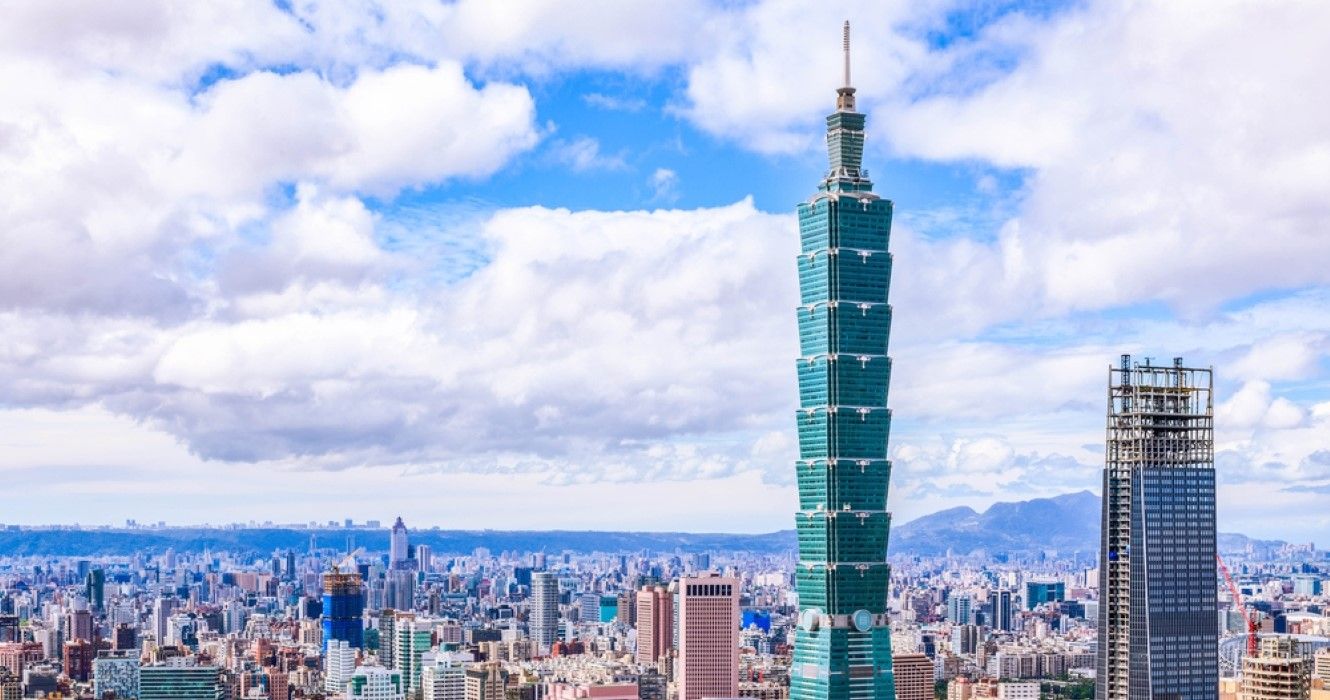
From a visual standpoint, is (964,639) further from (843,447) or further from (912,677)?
(843,447)

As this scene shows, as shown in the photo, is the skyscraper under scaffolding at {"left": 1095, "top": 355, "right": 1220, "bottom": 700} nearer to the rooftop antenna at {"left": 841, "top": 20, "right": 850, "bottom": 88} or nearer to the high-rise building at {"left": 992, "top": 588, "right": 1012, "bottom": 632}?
the rooftop antenna at {"left": 841, "top": 20, "right": 850, "bottom": 88}

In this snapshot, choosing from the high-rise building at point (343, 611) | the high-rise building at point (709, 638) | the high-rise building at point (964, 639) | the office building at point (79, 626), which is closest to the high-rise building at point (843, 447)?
the high-rise building at point (709, 638)

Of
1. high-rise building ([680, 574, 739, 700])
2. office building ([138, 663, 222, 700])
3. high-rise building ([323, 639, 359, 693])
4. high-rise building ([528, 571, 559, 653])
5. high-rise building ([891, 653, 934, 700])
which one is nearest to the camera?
office building ([138, 663, 222, 700])

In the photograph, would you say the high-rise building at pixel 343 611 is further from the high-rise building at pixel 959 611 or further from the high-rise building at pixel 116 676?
the high-rise building at pixel 959 611

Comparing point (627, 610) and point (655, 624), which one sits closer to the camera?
point (655, 624)

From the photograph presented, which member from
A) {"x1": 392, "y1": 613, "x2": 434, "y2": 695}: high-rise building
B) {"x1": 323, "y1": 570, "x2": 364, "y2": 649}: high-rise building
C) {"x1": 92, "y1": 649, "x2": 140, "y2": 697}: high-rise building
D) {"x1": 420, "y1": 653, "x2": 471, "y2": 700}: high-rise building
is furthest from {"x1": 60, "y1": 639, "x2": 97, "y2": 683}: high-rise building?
{"x1": 420, "y1": 653, "x2": 471, "y2": 700}: high-rise building

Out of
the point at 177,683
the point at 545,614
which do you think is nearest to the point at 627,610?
the point at 545,614
